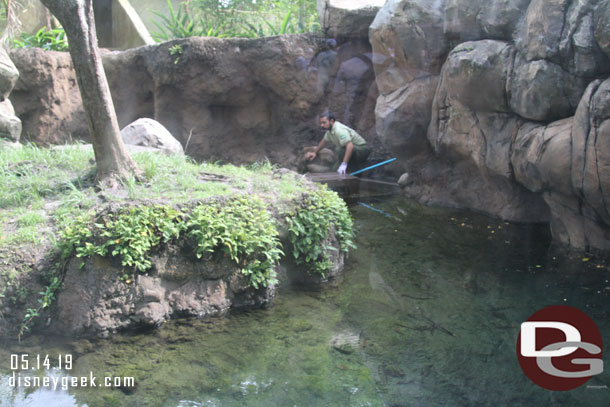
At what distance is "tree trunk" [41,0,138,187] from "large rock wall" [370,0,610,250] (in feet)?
15.2

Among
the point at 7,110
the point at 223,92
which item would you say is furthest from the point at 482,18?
the point at 7,110

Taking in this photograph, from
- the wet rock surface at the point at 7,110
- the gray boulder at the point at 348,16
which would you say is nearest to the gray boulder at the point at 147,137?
the wet rock surface at the point at 7,110

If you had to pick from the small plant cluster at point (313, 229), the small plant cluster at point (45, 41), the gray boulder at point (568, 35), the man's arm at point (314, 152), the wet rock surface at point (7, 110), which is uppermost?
the gray boulder at point (568, 35)

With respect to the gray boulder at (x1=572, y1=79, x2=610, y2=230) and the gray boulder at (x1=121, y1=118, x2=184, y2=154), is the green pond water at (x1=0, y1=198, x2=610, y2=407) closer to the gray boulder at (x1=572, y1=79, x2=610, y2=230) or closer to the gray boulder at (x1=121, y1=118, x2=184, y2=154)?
the gray boulder at (x1=572, y1=79, x2=610, y2=230)

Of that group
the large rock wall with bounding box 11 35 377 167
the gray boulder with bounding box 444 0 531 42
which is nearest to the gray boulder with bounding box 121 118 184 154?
the large rock wall with bounding box 11 35 377 167

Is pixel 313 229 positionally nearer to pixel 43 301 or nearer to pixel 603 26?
pixel 43 301

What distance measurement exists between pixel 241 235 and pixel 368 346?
1473 mm

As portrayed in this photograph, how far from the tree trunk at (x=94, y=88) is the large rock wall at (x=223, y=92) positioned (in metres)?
5.91

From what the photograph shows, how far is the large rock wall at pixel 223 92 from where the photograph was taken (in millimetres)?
10531

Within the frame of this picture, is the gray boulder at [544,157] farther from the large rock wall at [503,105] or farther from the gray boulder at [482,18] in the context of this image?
the gray boulder at [482,18]

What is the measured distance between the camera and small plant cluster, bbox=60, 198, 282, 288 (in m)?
4.08

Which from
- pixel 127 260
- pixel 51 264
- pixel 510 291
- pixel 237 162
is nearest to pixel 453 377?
pixel 510 291

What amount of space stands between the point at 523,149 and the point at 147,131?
217 inches

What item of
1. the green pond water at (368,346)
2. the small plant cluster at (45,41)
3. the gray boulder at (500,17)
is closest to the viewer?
the green pond water at (368,346)
